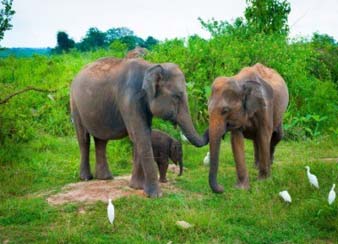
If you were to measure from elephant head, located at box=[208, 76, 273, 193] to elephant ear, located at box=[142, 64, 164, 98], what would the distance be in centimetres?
79

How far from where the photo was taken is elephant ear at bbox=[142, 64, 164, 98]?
7.46 m

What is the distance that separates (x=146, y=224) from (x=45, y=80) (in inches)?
444

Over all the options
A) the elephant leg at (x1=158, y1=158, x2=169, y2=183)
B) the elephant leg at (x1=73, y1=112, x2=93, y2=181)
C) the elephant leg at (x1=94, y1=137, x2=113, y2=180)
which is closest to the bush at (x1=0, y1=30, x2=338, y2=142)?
the elephant leg at (x1=73, y1=112, x2=93, y2=181)

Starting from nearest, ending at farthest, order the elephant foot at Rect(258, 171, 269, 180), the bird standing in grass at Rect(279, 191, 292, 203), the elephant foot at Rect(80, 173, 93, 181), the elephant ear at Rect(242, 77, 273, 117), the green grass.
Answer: the green grass → the bird standing in grass at Rect(279, 191, 292, 203) → the elephant ear at Rect(242, 77, 273, 117) → the elephant foot at Rect(258, 171, 269, 180) → the elephant foot at Rect(80, 173, 93, 181)

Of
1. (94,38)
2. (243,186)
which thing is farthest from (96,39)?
(243,186)

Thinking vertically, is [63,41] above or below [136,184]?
above

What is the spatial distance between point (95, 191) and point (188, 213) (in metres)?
1.66

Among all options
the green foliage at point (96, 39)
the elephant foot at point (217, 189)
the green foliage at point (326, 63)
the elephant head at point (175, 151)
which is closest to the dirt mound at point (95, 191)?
the elephant head at point (175, 151)

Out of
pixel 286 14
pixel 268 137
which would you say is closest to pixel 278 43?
pixel 286 14

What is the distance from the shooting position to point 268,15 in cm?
1820

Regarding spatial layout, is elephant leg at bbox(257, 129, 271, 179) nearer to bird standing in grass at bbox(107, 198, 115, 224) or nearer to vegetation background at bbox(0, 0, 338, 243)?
vegetation background at bbox(0, 0, 338, 243)

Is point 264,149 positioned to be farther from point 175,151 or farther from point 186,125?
point 186,125

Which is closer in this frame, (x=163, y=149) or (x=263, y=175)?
(x=163, y=149)

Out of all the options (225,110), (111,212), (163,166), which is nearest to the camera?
(111,212)
